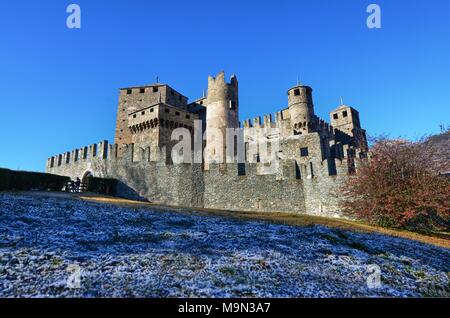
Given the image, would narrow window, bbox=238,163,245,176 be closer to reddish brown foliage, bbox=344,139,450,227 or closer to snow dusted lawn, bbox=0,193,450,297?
reddish brown foliage, bbox=344,139,450,227

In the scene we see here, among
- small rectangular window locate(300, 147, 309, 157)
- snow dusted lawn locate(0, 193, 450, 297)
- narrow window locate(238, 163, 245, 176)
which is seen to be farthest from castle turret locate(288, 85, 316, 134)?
Result: snow dusted lawn locate(0, 193, 450, 297)

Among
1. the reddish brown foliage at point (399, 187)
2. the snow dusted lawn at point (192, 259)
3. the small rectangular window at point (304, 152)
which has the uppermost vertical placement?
the small rectangular window at point (304, 152)

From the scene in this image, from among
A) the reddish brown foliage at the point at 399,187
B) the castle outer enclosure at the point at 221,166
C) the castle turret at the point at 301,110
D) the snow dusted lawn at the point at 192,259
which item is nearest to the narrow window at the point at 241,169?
the castle outer enclosure at the point at 221,166

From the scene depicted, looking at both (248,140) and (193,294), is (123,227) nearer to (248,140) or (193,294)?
(193,294)

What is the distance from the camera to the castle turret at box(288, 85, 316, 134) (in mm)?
38812

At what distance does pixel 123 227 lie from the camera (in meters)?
9.83

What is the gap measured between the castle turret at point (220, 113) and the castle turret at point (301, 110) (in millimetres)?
11068

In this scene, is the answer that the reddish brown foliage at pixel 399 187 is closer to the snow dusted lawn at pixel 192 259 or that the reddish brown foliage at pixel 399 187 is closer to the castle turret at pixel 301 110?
the snow dusted lawn at pixel 192 259

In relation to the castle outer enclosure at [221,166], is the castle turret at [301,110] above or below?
above

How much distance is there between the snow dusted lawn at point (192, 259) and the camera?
5523 mm

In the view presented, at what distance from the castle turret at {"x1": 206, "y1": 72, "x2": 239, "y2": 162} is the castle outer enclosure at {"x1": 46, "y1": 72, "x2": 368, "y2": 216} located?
110mm

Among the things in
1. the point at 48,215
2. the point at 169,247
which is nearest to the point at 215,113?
the point at 48,215

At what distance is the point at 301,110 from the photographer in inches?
1543
